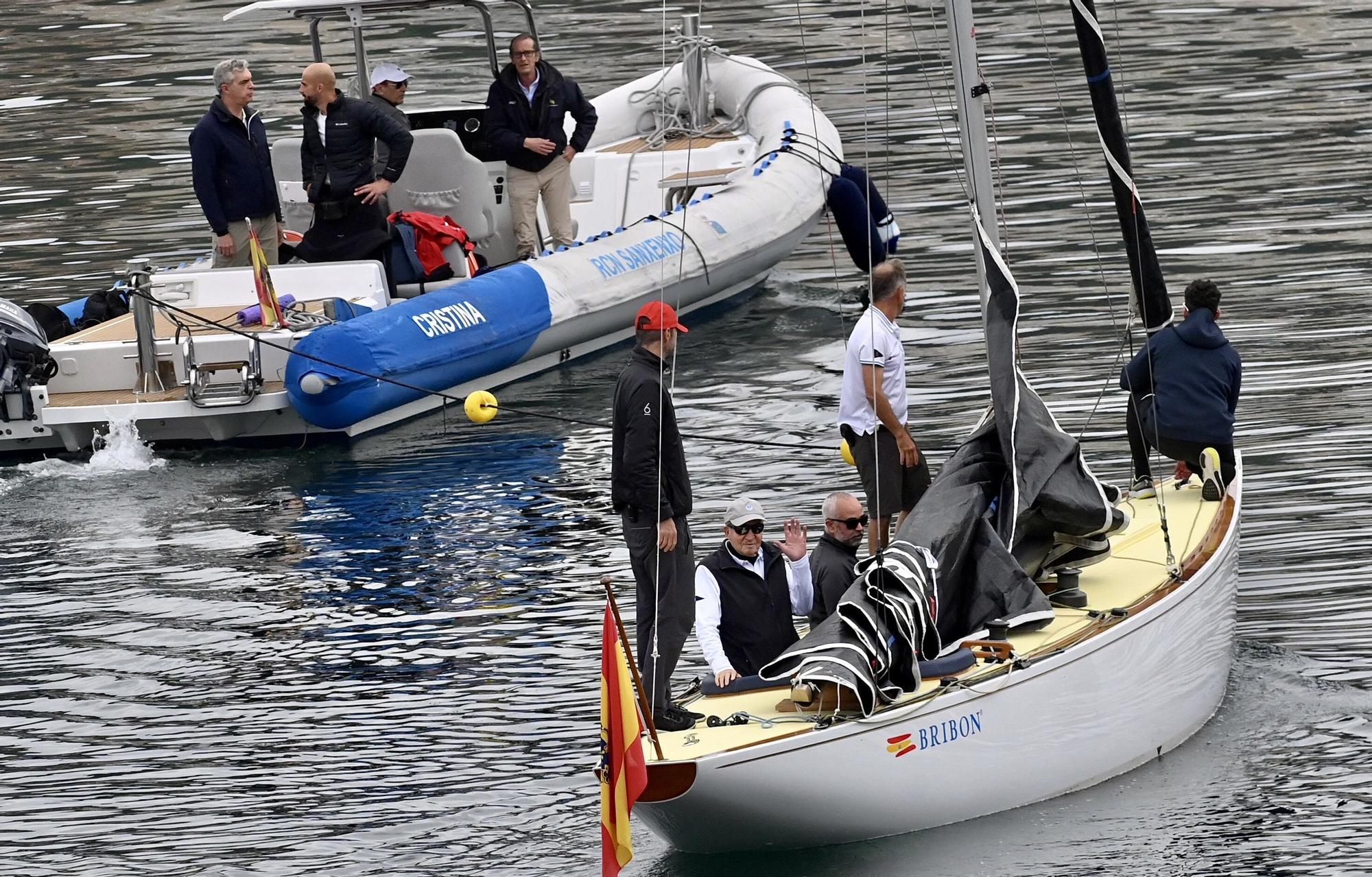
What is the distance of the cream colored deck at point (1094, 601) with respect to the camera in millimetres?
7051

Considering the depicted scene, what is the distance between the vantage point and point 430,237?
1473 centimetres

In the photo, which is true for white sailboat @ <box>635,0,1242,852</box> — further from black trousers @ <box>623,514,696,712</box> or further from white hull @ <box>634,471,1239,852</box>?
black trousers @ <box>623,514,696,712</box>

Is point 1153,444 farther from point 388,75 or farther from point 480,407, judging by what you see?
point 388,75

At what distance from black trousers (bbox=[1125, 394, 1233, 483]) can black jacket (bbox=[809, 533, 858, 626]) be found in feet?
6.71

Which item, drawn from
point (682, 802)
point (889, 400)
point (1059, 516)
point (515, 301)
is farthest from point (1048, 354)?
point (682, 802)

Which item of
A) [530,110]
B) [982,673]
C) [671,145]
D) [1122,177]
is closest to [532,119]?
[530,110]

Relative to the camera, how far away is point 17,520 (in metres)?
12.0

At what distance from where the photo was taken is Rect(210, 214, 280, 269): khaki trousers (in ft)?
45.8

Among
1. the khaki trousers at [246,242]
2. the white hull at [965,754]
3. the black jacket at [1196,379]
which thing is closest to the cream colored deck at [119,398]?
the khaki trousers at [246,242]

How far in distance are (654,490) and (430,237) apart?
23.4 feet

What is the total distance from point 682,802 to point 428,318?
7.05m

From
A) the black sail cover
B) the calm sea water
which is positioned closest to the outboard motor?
the calm sea water

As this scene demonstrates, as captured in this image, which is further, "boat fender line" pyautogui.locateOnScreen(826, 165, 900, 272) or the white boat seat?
"boat fender line" pyautogui.locateOnScreen(826, 165, 900, 272)

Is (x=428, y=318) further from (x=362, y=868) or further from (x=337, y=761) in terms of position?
(x=362, y=868)
